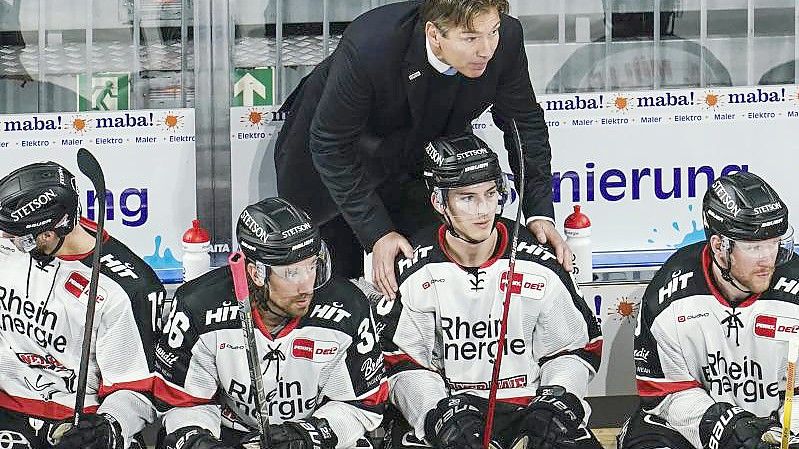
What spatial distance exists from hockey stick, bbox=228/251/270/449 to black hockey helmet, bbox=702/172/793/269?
3.49 feet

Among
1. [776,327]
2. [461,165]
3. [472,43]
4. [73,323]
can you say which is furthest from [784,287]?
[73,323]

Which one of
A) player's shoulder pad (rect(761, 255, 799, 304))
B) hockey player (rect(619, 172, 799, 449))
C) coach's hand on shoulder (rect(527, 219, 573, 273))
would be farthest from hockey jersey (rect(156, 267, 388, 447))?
player's shoulder pad (rect(761, 255, 799, 304))

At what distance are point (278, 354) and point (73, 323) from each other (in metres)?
0.47

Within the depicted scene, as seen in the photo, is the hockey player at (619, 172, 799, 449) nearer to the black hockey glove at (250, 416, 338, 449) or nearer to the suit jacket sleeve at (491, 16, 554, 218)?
the suit jacket sleeve at (491, 16, 554, 218)

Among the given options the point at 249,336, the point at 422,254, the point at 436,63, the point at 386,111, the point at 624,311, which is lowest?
the point at 624,311

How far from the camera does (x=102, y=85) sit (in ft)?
14.5

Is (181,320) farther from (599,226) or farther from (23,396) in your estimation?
(599,226)

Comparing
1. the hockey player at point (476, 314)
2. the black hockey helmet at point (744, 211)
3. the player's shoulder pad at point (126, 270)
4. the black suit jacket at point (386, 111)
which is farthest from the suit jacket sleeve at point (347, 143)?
the black hockey helmet at point (744, 211)

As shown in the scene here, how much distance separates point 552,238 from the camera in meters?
3.91

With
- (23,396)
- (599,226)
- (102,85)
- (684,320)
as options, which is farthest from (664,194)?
(23,396)

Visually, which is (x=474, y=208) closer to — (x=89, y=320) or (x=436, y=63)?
(x=436, y=63)

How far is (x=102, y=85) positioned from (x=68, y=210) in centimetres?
98

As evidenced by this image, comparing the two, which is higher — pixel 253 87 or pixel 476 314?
pixel 253 87

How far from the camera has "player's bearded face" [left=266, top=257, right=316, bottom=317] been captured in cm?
344
